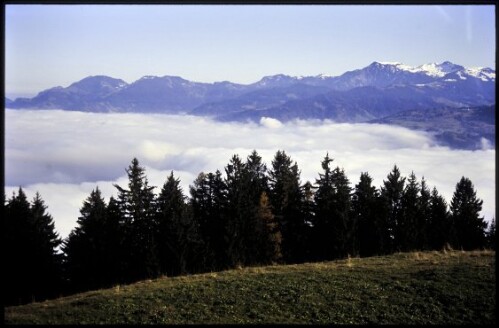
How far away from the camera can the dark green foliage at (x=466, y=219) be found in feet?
178

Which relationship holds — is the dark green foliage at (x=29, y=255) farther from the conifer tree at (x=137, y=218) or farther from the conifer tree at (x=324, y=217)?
the conifer tree at (x=324, y=217)

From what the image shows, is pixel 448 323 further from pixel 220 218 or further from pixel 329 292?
pixel 220 218

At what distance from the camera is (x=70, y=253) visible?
43.7 meters

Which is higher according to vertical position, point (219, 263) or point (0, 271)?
point (0, 271)

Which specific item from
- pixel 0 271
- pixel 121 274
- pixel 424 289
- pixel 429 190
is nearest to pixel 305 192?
pixel 429 190

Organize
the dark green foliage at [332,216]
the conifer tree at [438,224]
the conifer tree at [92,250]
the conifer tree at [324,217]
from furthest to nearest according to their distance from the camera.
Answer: the conifer tree at [438,224]
the conifer tree at [324,217]
the dark green foliage at [332,216]
the conifer tree at [92,250]

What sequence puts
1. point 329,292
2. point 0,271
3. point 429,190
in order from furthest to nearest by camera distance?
point 429,190
point 329,292
point 0,271

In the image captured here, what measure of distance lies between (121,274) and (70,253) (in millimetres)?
7549

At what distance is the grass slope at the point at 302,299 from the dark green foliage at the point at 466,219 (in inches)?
1493

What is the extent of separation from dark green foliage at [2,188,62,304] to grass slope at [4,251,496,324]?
2323 cm

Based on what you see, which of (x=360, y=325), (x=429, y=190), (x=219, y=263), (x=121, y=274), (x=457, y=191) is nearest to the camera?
(x=360, y=325)

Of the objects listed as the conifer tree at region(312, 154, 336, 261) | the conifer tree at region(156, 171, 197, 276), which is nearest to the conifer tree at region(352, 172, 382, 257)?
the conifer tree at region(312, 154, 336, 261)

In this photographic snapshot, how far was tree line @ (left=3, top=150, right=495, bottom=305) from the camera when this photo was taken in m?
40.0

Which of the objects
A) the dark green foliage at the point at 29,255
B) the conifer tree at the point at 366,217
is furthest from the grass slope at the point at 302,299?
the conifer tree at the point at 366,217
